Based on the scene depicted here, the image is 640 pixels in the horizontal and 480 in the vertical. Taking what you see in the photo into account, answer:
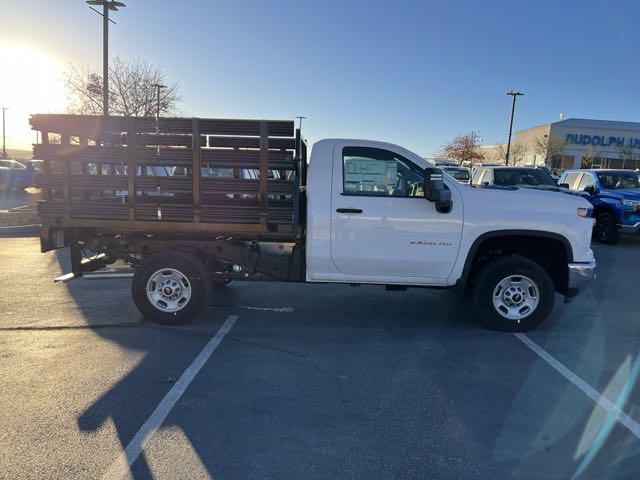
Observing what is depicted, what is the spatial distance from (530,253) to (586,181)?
9132 millimetres

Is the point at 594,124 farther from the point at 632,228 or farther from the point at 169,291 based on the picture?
the point at 169,291

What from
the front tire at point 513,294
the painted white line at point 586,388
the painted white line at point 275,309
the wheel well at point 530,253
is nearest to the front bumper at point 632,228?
the wheel well at point 530,253

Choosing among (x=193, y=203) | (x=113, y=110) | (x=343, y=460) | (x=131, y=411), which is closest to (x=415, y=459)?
(x=343, y=460)

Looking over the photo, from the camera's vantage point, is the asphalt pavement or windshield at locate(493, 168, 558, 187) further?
windshield at locate(493, 168, 558, 187)

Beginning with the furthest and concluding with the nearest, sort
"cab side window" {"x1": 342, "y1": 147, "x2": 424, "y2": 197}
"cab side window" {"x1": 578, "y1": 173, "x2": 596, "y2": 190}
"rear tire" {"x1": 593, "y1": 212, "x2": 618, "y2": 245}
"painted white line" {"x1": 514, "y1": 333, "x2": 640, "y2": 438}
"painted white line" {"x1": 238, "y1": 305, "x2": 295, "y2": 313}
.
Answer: "cab side window" {"x1": 578, "y1": 173, "x2": 596, "y2": 190}
"rear tire" {"x1": 593, "y1": 212, "x2": 618, "y2": 245}
"painted white line" {"x1": 238, "y1": 305, "x2": 295, "y2": 313}
"cab side window" {"x1": 342, "y1": 147, "x2": 424, "y2": 197}
"painted white line" {"x1": 514, "y1": 333, "x2": 640, "y2": 438}

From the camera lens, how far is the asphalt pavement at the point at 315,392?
295cm

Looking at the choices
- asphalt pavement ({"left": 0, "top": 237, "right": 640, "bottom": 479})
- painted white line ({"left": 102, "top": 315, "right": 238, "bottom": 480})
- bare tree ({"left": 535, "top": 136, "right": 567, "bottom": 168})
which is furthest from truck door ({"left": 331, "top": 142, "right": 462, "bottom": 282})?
bare tree ({"left": 535, "top": 136, "right": 567, "bottom": 168})

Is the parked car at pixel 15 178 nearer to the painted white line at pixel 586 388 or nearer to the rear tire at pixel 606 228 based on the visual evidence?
the rear tire at pixel 606 228

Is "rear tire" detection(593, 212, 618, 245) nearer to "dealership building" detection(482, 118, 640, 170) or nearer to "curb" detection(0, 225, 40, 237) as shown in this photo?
"curb" detection(0, 225, 40, 237)

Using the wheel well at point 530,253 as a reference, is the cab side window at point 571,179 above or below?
above

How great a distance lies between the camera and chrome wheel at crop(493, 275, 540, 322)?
5.23 meters

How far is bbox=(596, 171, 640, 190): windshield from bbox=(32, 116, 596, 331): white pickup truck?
8.75 m

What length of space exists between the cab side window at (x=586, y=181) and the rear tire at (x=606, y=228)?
3.37 ft

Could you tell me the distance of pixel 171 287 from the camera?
5.27 meters
